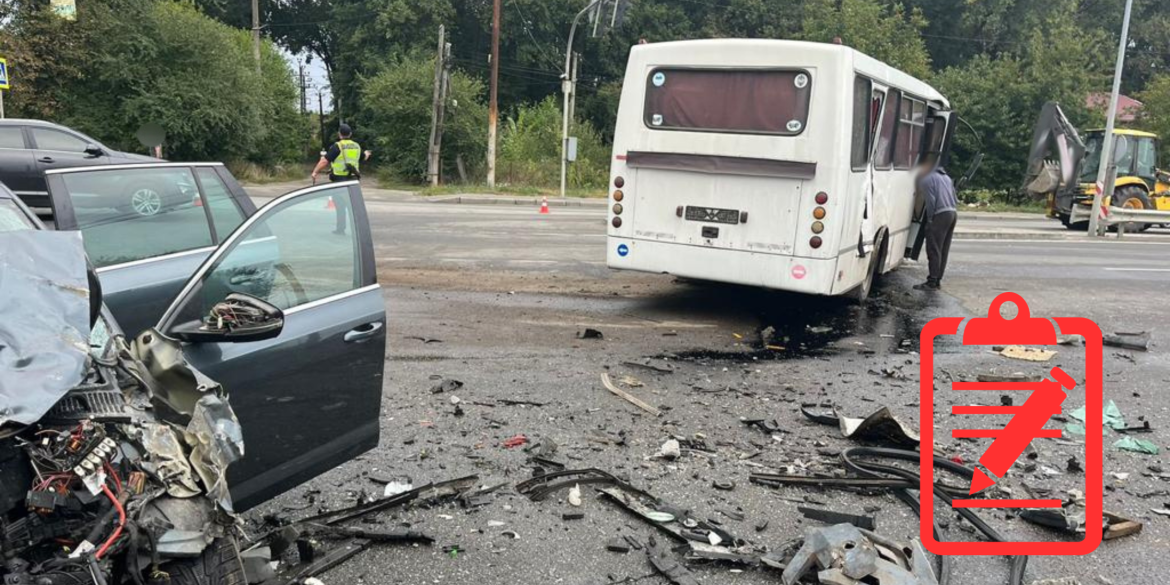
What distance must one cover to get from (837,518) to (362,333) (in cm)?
248

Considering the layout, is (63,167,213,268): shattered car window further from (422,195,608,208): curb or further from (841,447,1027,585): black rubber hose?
(422,195,608,208): curb

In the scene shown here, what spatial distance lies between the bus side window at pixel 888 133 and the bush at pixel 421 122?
1114 inches

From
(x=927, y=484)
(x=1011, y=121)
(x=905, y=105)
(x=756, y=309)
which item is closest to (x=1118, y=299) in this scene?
(x=905, y=105)

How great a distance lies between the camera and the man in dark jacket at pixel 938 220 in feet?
36.0

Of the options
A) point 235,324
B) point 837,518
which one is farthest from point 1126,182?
point 235,324

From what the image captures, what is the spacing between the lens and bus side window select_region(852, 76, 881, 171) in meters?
8.22

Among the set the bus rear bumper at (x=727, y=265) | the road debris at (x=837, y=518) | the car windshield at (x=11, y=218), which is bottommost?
the road debris at (x=837, y=518)

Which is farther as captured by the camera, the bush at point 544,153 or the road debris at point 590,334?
the bush at point 544,153

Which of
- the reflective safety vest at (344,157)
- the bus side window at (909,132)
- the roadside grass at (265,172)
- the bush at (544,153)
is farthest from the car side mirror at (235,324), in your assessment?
the bush at (544,153)

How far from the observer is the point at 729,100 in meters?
8.31

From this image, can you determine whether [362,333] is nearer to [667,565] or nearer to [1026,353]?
[667,565]

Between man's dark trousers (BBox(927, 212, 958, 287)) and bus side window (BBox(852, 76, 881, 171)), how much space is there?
271cm

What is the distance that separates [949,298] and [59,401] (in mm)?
10444

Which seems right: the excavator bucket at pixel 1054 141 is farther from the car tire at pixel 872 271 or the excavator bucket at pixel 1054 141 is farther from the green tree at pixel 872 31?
the green tree at pixel 872 31
